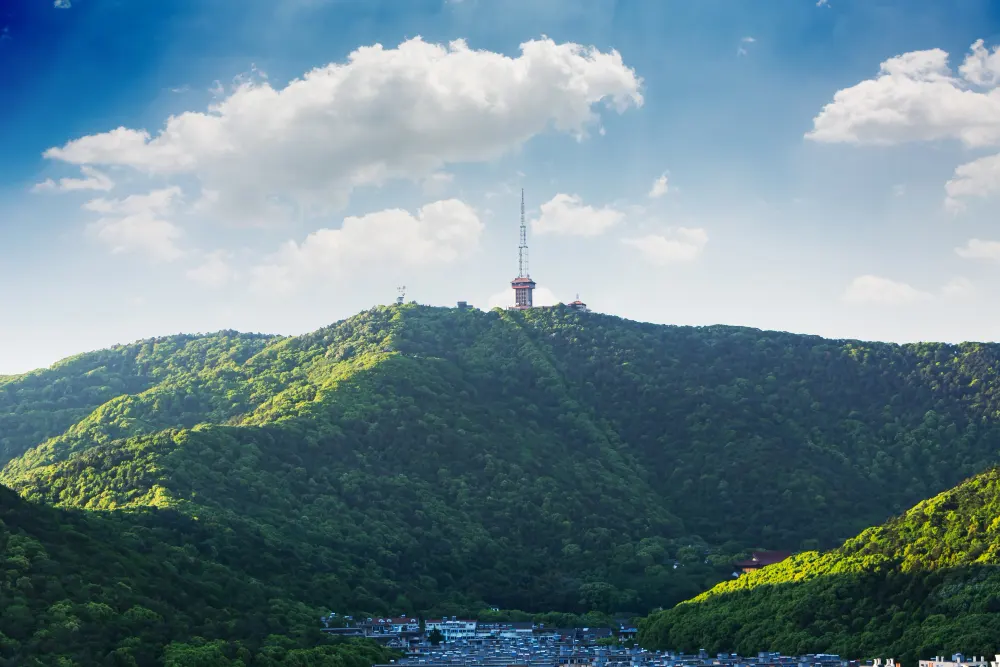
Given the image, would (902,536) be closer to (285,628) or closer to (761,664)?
(761,664)

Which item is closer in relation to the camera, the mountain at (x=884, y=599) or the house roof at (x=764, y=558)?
the mountain at (x=884, y=599)

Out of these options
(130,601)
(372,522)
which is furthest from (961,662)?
(372,522)

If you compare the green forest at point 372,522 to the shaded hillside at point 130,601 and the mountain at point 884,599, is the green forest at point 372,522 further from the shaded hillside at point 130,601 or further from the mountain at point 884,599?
the mountain at point 884,599

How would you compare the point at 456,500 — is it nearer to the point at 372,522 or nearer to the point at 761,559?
the point at 372,522

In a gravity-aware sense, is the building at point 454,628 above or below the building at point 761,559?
below

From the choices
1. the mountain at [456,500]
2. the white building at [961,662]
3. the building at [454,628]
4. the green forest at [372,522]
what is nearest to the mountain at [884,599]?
the white building at [961,662]
